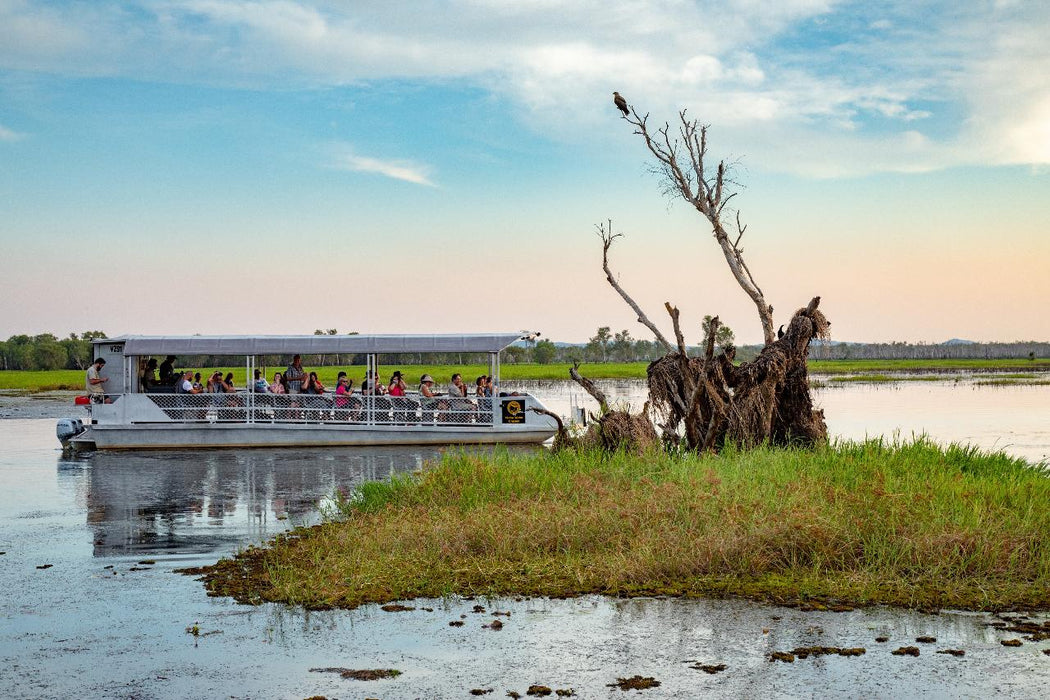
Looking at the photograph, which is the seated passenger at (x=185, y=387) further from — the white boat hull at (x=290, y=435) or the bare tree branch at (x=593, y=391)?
the bare tree branch at (x=593, y=391)

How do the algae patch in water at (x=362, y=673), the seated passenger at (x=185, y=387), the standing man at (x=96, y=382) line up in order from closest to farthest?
1. the algae patch in water at (x=362, y=673)
2. the standing man at (x=96, y=382)
3. the seated passenger at (x=185, y=387)

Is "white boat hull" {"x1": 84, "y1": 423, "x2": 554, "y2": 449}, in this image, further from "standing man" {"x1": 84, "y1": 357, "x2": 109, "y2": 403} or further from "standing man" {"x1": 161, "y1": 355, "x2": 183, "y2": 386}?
"standing man" {"x1": 161, "y1": 355, "x2": 183, "y2": 386}

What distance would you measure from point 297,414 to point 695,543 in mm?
18153

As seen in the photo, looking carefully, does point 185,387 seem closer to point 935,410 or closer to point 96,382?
point 96,382

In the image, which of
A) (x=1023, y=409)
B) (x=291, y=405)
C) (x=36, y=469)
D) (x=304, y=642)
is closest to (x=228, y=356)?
(x=291, y=405)

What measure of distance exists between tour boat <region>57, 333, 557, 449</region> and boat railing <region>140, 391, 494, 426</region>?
0.08 feet

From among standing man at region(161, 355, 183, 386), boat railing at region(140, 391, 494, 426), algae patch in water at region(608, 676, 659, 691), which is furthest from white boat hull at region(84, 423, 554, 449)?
algae patch in water at region(608, 676, 659, 691)

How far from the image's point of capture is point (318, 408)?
26828 mm

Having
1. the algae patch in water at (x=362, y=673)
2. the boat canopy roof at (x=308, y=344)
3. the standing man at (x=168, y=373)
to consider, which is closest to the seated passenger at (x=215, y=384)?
the boat canopy roof at (x=308, y=344)

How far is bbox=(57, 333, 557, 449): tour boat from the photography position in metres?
26.6

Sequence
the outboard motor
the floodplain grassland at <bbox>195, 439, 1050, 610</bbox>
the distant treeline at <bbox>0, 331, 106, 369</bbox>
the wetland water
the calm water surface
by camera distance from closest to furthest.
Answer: the wetland water
the floodplain grassland at <bbox>195, 439, 1050, 610</bbox>
the outboard motor
the calm water surface
the distant treeline at <bbox>0, 331, 106, 369</bbox>

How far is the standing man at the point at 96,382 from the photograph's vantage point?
88.4 ft

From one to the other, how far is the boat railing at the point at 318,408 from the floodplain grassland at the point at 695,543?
43.3ft

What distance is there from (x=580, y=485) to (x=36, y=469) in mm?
13854
